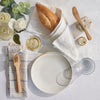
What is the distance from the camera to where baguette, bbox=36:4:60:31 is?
90cm

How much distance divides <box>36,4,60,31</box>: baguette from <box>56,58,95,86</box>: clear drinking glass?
0.22m

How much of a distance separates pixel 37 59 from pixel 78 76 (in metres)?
0.22

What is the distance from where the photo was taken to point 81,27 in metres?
0.94

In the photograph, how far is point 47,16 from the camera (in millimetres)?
898

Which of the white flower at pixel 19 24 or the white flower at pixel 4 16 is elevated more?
the white flower at pixel 4 16

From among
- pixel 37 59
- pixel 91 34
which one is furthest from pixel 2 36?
pixel 91 34

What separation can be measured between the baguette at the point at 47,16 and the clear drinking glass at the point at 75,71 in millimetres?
222

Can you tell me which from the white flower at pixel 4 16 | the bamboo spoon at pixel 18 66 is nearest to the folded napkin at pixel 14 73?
the bamboo spoon at pixel 18 66

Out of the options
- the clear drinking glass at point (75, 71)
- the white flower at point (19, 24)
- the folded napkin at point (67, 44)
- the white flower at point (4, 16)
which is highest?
the white flower at point (4, 16)

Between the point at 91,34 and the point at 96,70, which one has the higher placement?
the point at 91,34

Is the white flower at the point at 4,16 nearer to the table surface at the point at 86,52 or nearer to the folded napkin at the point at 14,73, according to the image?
the folded napkin at the point at 14,73

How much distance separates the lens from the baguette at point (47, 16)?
0.90m

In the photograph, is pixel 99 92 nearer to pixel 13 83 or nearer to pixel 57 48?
pixel 57 48

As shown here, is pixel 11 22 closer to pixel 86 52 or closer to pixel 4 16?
pixel 4 16
